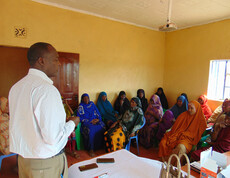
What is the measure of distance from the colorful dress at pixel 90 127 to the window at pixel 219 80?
9.55 feet

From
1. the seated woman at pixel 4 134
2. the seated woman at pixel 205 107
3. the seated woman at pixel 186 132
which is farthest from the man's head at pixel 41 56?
the seated woman at pixel 205 107

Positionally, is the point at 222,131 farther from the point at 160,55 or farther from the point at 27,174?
the point at 160,55

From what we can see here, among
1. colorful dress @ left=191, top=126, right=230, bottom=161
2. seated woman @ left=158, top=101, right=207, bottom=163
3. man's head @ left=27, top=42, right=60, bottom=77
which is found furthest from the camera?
seated woman @ left=158, top=101, right=207, bottom=163

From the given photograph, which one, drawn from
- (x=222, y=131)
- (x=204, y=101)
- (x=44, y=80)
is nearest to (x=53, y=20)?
(x=44, y=80)

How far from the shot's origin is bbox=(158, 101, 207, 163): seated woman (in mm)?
2574

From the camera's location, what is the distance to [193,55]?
4402 millimetres

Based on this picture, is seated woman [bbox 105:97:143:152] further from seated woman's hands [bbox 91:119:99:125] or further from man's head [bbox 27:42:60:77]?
man's head [bbox 27:42:60:77]

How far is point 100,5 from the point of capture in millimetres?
3262

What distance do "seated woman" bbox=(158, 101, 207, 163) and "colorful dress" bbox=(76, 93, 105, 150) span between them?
49.3 inches

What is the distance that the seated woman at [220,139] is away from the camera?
6.94 ft

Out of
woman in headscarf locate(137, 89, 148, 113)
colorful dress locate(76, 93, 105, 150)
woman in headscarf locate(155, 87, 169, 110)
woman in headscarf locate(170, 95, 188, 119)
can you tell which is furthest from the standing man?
woman in headscarf locate(155, 87, 169, 110)

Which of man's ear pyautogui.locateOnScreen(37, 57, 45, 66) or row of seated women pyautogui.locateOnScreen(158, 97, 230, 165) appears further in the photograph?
row of seated women pyautogui.locateOnScreen(158, 97, 230, 165)

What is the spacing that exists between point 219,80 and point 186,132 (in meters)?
2.18

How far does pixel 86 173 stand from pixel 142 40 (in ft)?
13.6
